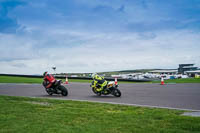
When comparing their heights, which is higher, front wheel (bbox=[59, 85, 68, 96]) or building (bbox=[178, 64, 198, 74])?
building (bbox=[178, 64, 198, 74])

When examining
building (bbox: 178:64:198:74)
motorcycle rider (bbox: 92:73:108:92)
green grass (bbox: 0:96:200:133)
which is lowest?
green grass (bbox: 0:96:200:133)

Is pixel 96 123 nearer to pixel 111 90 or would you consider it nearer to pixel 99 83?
pixel 111 90

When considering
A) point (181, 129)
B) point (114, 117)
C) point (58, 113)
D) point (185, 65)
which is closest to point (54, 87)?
point (58, 113)

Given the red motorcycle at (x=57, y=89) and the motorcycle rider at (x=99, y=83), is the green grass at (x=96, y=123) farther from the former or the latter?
the red motorcycle at (x=57, y=89)

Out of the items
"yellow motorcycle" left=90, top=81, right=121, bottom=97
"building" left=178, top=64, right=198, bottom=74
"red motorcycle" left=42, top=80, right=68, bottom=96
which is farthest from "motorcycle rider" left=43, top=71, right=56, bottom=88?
"building" left=178, top=64, right=198, bottom=74

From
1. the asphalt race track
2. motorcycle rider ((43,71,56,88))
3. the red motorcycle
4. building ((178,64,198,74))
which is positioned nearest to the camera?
the asphalt race track

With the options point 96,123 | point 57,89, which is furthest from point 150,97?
point 96,123

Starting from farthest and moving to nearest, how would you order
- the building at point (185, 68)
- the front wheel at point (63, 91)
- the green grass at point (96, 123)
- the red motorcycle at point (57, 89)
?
the building at point (185, 68) < the red motorcycle at point (57, 89) < the front wheel at point (63, 91) < the green grass at point (96, 123)

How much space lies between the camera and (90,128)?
5.25 metres

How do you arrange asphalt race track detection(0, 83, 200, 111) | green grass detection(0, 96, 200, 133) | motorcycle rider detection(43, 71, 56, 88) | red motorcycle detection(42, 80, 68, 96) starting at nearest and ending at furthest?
1. green grass detection(0, 96, 200, 133)
2. asphalt race track detection(0, 83, 200, 111)
3. red motorcycle detection(42, 80, 68, 96)
4. motorcycle rider detection(43, 71, 56, 88)

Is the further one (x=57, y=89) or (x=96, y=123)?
(x=57, y=89)

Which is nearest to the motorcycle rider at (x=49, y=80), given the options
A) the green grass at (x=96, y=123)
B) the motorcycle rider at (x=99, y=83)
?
the motorcycle rider at (x=99, y=83)

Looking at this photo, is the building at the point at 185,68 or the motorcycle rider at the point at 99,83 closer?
the motorcycle rider at the point at 99,83

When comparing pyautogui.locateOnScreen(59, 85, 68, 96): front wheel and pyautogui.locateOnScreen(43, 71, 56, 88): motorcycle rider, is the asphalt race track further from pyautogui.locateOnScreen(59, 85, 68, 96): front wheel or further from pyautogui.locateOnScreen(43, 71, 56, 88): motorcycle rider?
pyautogui.locateOnScreen(43, 71, 56, 88): motorcycle rider
